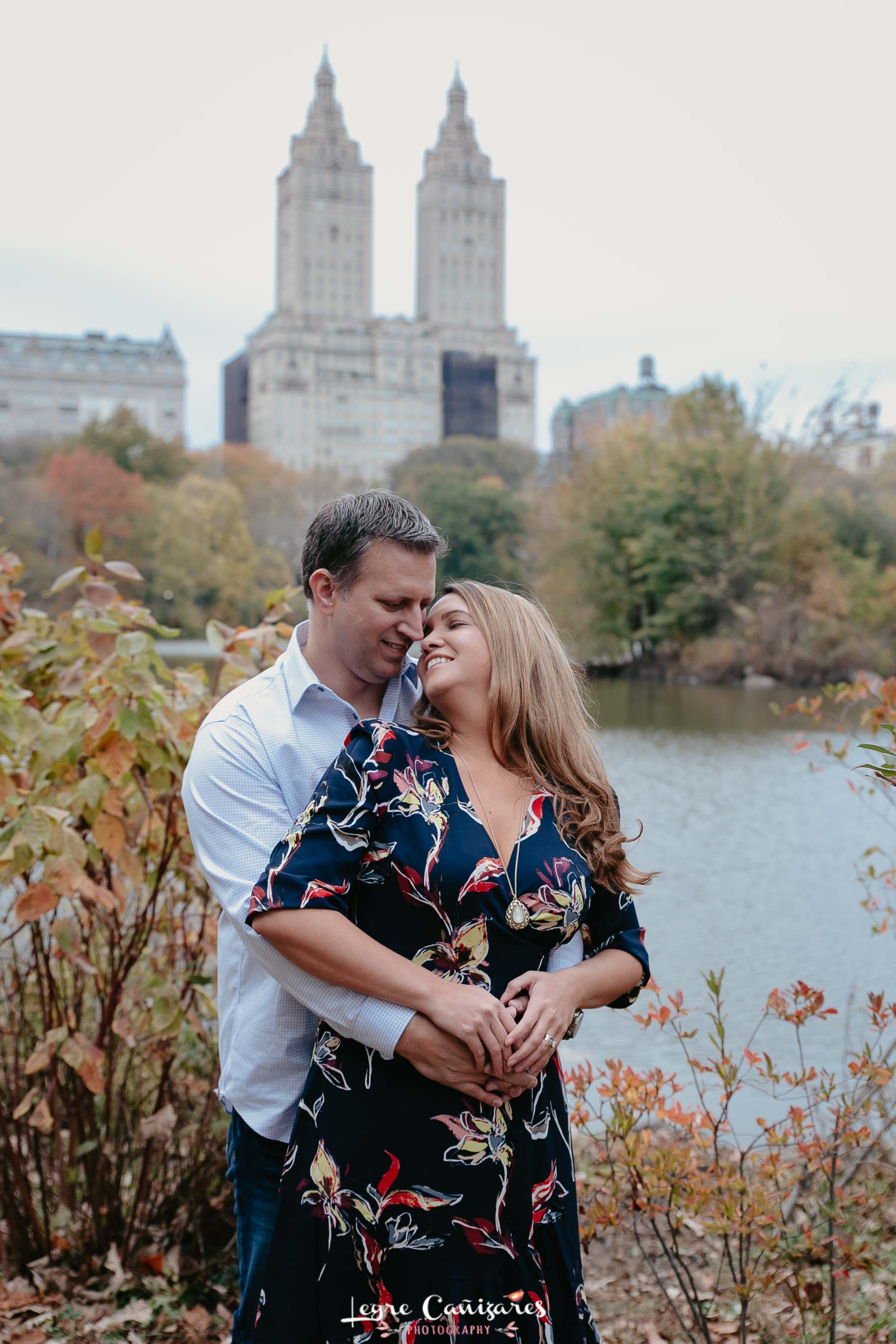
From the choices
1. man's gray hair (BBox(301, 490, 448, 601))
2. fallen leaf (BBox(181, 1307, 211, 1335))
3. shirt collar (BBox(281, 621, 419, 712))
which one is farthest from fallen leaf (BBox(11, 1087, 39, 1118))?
man's gray hair (BBox(301, 490, 448, 601))

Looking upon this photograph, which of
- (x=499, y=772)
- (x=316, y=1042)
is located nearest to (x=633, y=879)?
(x=499, y=772)

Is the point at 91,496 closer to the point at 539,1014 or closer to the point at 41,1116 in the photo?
the point at 41,1116

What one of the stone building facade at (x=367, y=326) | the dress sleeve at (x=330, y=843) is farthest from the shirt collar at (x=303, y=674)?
the stone building facade at (x=367, y=326)

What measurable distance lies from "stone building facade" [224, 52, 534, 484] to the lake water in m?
77.2

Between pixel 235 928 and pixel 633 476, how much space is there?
103 ft

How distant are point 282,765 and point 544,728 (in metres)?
0.38

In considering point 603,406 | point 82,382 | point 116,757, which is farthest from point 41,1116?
point 82,382

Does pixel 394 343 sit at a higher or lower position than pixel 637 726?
higher

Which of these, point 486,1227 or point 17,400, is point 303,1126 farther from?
point 17,400

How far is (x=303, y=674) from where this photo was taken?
1794mm

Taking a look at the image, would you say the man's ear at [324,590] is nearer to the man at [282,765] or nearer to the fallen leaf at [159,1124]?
the man at [282,765]

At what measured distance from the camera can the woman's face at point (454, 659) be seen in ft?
5.52

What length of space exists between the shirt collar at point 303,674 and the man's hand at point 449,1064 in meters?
0.53

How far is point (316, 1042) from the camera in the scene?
5.35ft
